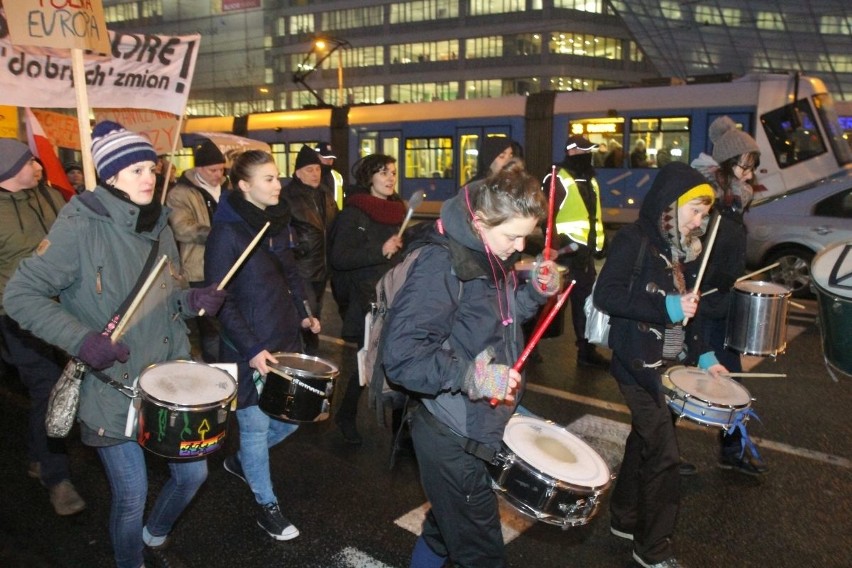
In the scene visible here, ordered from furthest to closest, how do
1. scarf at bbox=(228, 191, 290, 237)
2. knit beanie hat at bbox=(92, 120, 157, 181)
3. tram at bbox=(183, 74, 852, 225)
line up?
1. tram at bbox=(183, 74, 852, 225)
2. scarf at bbox=(228, 191, 290, 237)
3. knit beanie hat at bbox=(92, 120, 157, 181)

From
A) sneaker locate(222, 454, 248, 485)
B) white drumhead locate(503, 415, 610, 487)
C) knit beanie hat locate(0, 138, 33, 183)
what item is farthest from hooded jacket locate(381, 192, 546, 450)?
knit beanie hat locate(0, 138, 33, 183)

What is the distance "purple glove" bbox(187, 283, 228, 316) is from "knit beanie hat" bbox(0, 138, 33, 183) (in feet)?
5.98

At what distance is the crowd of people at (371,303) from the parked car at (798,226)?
5.36 meters

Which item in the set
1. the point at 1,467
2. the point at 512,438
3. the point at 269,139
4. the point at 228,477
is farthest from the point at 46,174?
the point at 269,139

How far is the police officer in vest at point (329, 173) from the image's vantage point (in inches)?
248

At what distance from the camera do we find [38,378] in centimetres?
407

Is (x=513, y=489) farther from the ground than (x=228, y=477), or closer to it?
farther from the ground

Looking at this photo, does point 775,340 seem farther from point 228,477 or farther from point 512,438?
point 228,477

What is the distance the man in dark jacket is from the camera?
5.31 meters

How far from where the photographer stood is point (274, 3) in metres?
74.8

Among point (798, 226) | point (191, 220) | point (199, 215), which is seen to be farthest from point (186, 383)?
point (798, 226)

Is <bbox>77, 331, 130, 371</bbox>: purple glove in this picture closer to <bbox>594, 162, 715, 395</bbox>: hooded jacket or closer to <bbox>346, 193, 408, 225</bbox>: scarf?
<bbox>594, 162, 715, 395</bbox>: hooded jacket

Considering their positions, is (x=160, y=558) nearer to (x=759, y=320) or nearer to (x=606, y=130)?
(x=759, y=320)

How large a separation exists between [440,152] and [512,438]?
16712 millimetres
